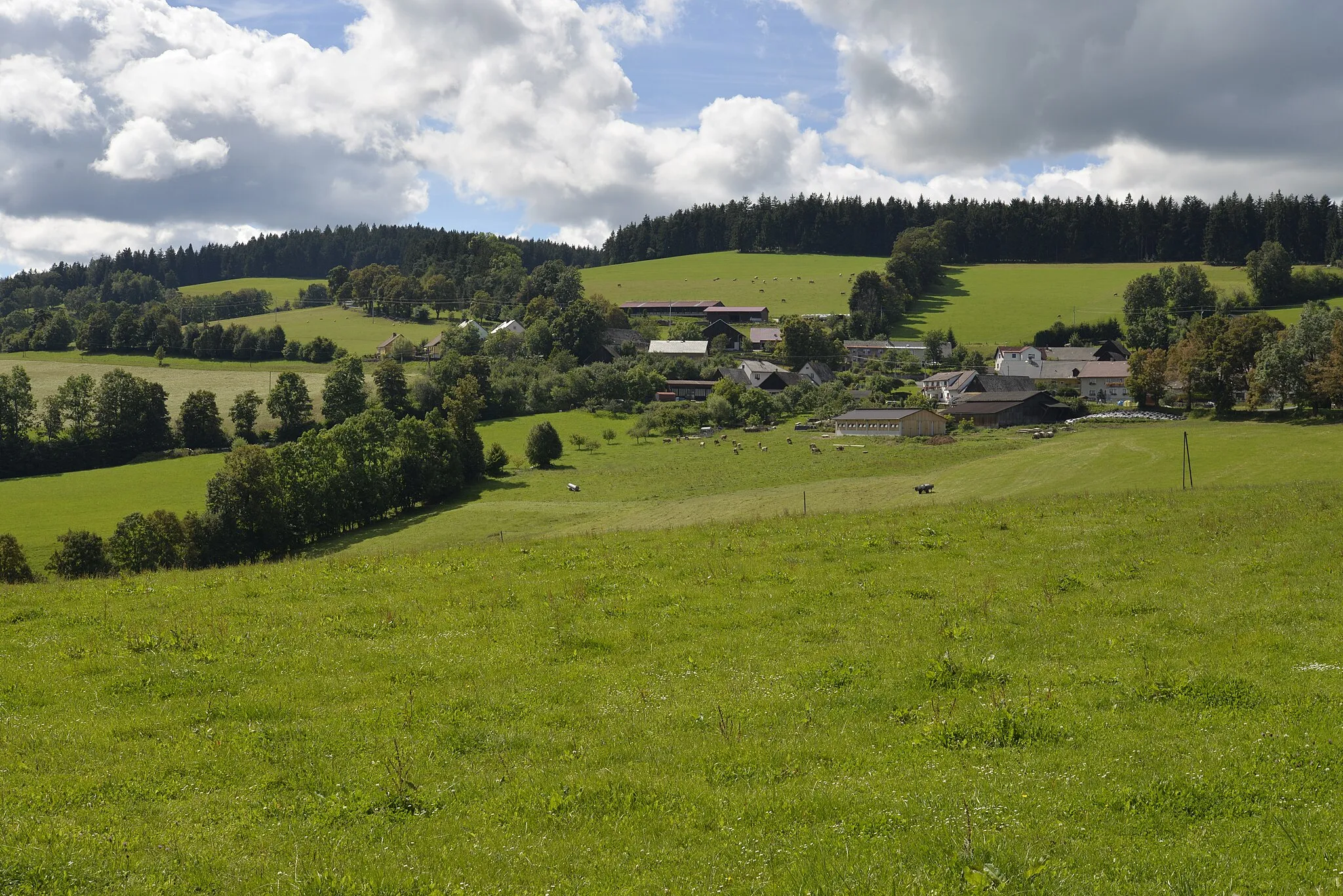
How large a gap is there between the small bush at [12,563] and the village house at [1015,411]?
266ft

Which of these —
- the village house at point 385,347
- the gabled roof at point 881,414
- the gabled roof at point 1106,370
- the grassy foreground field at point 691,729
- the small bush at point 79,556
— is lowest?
the small bush at point 79,556

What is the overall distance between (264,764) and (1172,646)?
1351 centimetres

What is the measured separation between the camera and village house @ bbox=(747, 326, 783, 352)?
152938 millimetres

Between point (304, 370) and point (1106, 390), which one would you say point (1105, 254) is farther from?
point (304, 370)

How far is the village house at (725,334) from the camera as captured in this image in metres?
158

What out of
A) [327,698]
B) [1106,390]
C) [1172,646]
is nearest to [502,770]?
[327,698]

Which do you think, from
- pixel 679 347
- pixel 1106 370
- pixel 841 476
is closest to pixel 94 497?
pixel 841 476

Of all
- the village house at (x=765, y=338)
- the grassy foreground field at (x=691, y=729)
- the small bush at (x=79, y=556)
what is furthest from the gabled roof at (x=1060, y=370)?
the small bush at (x=79, y=556)

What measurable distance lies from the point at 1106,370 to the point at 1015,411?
35.2 metres

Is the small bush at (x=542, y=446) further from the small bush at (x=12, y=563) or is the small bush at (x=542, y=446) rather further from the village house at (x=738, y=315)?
the village house at (x=738, y=315)

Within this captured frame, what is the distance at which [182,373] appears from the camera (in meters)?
134

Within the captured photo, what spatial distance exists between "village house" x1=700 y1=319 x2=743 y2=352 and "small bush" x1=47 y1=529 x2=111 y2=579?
112462 millimetres

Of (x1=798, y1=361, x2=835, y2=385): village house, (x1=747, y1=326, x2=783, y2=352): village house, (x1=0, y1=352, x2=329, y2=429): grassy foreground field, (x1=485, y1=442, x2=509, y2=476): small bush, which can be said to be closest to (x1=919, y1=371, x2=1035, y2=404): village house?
(x1=798, y1=361, x2=835, y2=385): village house

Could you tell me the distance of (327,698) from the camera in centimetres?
1295
